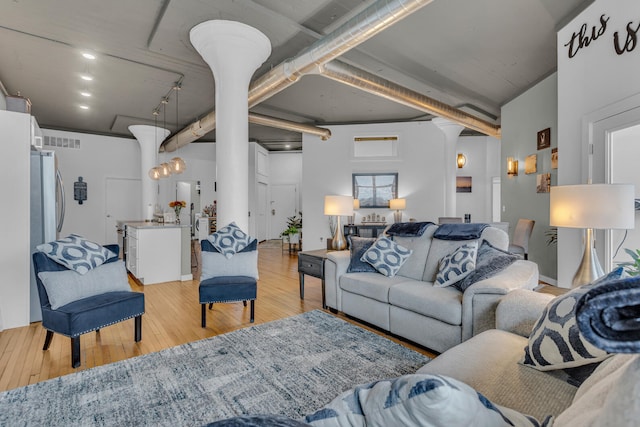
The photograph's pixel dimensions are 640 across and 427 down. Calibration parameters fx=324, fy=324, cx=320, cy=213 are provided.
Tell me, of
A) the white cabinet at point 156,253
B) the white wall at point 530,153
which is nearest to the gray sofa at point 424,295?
the white cabinet at point 156,253

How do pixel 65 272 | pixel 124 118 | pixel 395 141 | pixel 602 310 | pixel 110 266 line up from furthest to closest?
pixel 395 141 < pixel 124 118 < pixel 110 266 < pixel 65 272 < pixel 602 310

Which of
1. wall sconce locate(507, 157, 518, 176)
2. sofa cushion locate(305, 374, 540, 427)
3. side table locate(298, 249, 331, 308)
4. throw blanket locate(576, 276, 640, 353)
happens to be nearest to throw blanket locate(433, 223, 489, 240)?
side table locate(298, 249, 331, 308)

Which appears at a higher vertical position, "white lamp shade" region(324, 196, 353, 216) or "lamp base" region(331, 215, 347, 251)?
"white lamp shade" region(324, 196, 353, 216)

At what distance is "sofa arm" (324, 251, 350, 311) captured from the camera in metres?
3.46

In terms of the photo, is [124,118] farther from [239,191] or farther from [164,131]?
[239,191]

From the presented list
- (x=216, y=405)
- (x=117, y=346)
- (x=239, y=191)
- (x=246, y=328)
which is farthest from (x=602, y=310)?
(x=239, y=191)

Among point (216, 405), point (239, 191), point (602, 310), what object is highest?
point (239, 191)

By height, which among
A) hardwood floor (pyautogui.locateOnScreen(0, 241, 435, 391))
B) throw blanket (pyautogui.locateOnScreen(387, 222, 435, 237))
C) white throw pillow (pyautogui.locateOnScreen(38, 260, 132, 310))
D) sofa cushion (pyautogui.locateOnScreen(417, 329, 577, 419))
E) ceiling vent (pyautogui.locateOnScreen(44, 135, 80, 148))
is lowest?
hardwood floor (pyautogui.locateOnScreen(0, 241, 435, 391))

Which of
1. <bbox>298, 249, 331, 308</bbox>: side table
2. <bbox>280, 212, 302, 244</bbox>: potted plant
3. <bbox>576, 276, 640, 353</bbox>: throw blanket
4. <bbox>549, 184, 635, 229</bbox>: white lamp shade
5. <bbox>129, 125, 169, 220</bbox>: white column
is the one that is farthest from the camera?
<bbox>280, 212, 302, 244</bbox>: potted plant

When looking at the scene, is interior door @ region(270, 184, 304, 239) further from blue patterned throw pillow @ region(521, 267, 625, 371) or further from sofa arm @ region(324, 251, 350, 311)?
blue patterned throw pillow @ region(521, 267, 625, 371)

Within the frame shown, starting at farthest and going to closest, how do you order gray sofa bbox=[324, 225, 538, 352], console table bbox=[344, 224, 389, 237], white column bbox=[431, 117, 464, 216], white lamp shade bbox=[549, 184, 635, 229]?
white column bbox=[431, 117, 464, 216] → console table bbox=[344, 224, 389, 237] → gray sofa bbox=[324, 225, 538, 352] → white lamp shade bbox=[549, 184, 635, 229]

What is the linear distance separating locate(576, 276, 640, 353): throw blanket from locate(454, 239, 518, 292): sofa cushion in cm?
210

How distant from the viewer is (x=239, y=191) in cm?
426

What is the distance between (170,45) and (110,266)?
2.94 metres
